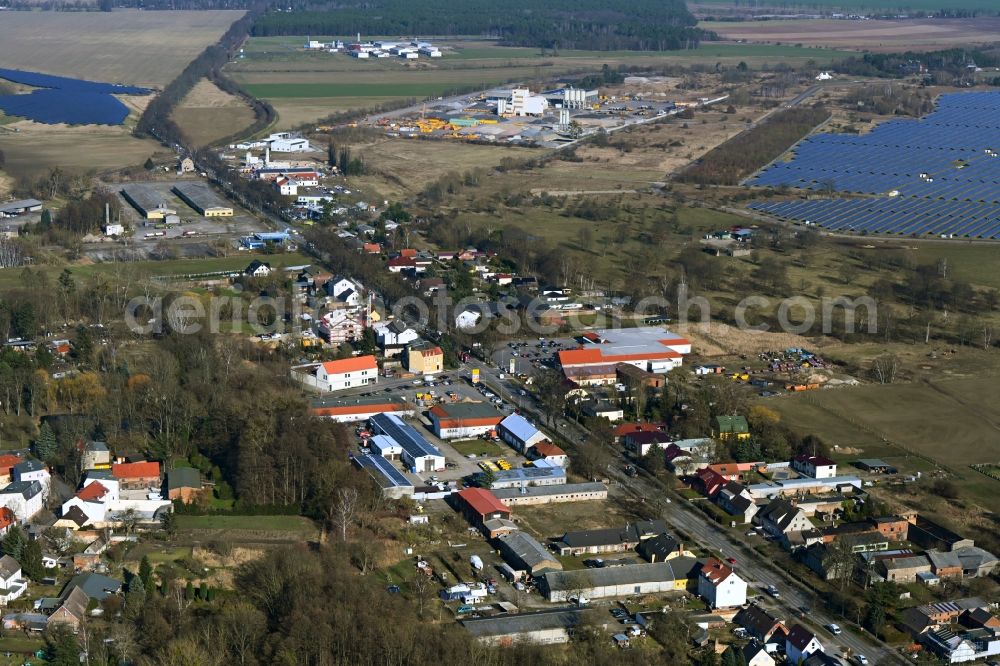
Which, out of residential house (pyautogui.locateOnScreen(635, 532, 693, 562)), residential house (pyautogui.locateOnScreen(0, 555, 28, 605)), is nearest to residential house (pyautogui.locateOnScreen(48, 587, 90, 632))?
residential house (pyautogui.locateOnScreen(0, 555, 28, 605))

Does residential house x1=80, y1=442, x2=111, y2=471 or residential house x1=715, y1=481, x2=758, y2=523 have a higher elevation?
residential house x1=80, y1=442, x2=111, y2=471

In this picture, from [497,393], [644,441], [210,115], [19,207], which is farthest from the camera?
[210,115]

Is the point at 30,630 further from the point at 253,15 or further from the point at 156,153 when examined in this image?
the point at 253,15

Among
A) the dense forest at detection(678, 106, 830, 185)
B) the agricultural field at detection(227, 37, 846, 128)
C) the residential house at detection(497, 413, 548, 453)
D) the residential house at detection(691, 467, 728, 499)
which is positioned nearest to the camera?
the residential house at detection(691, 467, 728, 499)

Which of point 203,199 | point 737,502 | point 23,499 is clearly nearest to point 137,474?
point 23,499

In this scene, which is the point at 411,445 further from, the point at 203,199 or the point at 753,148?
the point at 753,148

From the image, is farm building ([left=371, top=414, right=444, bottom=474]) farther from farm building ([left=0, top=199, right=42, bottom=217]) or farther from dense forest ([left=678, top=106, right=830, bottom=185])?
dense forest ([left=678, top=106, right=830, bottom=185])
